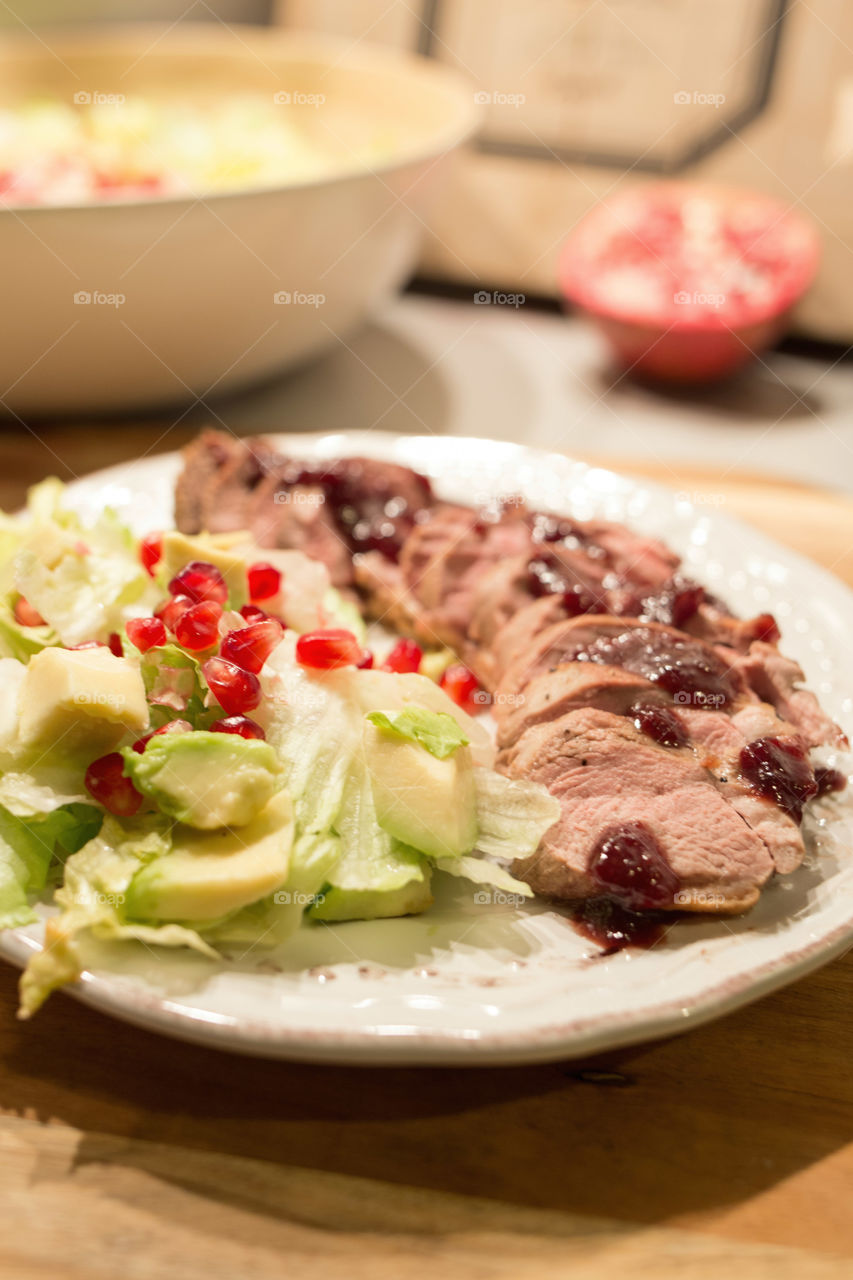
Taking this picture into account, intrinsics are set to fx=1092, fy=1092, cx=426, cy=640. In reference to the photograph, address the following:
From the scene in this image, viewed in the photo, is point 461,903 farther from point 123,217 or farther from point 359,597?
point 123,217

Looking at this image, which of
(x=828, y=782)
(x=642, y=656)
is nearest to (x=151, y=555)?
(x=642, y=656)

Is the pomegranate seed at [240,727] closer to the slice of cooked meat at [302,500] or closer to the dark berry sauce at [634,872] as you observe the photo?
the dark berry sauce at [634,872]

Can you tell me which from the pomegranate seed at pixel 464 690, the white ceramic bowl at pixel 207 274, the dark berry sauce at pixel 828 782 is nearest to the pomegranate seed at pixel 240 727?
the pomegranate seed at pixel 464 690

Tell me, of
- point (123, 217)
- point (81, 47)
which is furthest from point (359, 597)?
point (81, 47)

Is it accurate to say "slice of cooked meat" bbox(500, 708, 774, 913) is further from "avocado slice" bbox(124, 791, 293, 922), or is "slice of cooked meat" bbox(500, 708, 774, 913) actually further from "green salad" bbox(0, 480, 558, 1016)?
"avocado slice" bbox(124, 791, 293, 922)

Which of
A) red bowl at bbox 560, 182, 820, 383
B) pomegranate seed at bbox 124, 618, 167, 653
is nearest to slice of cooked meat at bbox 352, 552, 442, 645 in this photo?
pomegranate seed at bbox 124, 618, 167, 653

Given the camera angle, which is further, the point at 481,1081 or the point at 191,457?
the point at 191,457

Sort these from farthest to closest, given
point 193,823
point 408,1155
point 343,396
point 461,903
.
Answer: point 343,396
point 461,903
point 193,823
point 408,1155
